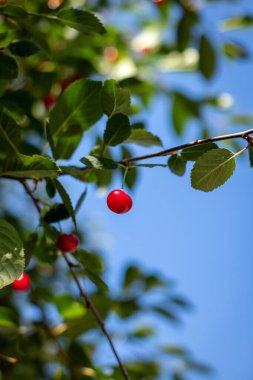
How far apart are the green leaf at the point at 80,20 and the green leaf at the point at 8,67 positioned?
0.16 m

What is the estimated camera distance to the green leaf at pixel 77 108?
3.89 feet

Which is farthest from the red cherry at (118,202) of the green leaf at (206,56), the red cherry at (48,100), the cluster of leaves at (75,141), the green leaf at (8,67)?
the green leaf at (206,56)

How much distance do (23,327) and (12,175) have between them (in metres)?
0.83

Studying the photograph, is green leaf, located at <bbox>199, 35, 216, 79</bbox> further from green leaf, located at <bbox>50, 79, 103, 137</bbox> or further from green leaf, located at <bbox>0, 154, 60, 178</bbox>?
green leaf, located at <bbox>0, 154, 60, 178</bbox>

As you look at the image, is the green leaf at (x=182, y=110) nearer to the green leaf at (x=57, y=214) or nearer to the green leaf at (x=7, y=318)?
Result: the green leaf at (x=7, y=318)

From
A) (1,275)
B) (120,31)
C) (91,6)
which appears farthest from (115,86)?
(120,31)

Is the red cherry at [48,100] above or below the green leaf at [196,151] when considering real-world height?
above

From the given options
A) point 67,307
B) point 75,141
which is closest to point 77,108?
point 75,141

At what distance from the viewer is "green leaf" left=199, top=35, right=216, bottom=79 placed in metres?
2.32

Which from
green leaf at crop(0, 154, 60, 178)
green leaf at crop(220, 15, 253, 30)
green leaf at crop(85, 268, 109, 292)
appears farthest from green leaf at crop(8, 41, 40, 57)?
green leaf at crop(220, 15, 253, 30)

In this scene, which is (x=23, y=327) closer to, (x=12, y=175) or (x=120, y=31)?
(x=12, y=175)

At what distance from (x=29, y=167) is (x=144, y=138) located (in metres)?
0.28

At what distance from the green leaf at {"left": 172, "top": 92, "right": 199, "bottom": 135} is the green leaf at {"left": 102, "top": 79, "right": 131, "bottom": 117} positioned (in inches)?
62.5

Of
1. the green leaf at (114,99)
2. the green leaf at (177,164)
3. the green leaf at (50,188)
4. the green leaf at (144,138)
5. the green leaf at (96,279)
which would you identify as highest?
the green leaf at (144,138)
